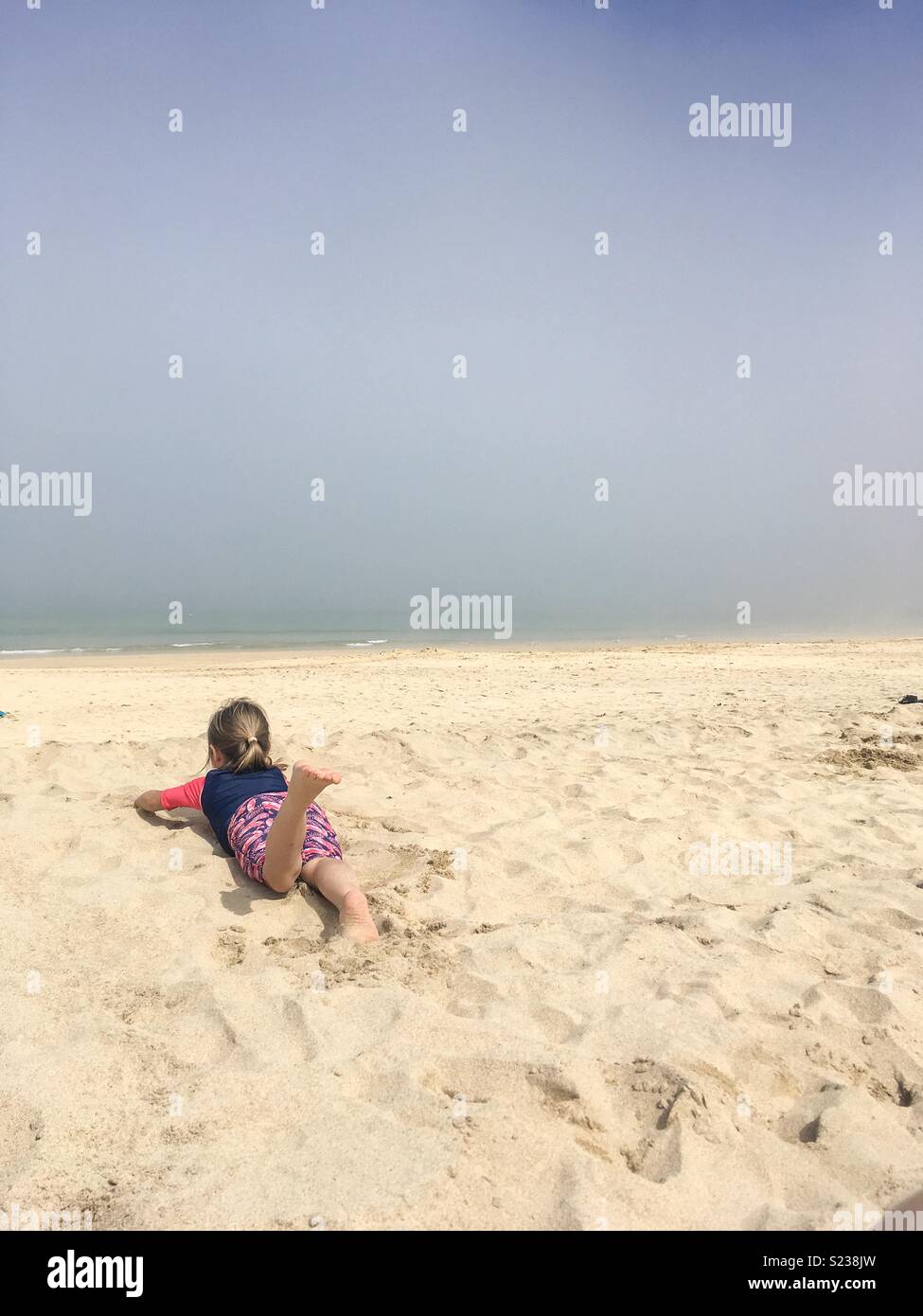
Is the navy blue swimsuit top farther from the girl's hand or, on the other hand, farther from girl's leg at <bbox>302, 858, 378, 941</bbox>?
girl's leg at <bbox>302, 858, 378, 941</bbox>

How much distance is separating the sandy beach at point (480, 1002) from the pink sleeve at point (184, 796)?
125 millimetres

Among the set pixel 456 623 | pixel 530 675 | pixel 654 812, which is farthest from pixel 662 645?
pixel 654 812

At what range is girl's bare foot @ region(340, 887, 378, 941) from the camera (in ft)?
11.4

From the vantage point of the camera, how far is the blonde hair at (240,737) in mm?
4531

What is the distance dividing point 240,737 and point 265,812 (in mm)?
514

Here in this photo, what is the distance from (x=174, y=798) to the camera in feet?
15.5

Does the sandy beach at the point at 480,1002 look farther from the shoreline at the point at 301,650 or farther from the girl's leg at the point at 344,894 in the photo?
the shoreline at the point at 301,650

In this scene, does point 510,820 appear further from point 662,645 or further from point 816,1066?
Answer: point 662,645
